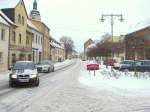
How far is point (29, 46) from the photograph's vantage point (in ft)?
179

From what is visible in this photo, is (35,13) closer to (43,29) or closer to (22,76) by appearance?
(43,29)

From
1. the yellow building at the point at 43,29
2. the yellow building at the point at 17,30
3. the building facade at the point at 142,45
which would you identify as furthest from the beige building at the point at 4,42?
the yellow building at the point at 43,29

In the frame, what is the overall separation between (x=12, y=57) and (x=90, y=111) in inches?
1339

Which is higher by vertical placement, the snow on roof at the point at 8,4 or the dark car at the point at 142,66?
the snow on roof at the point at 8,4

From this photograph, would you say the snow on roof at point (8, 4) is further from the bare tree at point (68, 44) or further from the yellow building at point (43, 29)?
the bare tree at point (68, 44)

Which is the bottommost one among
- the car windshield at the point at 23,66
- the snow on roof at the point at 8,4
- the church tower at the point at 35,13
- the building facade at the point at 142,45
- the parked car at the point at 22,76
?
the parked car at the point at 22,76

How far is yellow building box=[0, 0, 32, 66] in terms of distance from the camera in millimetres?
44059

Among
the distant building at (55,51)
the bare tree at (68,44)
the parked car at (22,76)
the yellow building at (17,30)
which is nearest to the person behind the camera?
the parked car at (22,76)

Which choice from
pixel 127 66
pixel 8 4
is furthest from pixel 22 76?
pixel 8 4

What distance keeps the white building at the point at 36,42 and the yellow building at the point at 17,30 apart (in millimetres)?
4633

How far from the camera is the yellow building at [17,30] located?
44.1 meters

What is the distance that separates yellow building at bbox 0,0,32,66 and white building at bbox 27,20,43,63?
182 inches

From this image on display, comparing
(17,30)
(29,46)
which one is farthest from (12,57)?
→ (29,46)

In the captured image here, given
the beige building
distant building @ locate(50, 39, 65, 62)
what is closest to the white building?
the beige building
